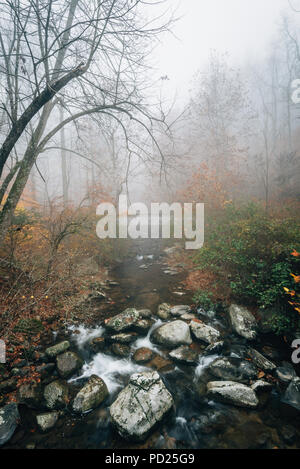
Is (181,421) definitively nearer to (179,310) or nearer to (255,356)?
(255,356)

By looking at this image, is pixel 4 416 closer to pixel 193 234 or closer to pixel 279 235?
pixel 279 235

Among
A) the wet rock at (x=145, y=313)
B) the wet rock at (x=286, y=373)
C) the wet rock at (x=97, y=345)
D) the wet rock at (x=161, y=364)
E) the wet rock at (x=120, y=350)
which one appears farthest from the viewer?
the wet rock at (x=145, y=313)

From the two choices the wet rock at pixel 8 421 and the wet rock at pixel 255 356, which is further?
the wet rock at pixel 255 356

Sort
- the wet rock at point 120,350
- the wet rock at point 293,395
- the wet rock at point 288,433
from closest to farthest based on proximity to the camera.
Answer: the wet rock at point 288,433, the wet rock at point 293,395, the wet rock at point 120,350

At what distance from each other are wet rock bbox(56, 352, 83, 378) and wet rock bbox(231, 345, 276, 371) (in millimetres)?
3154

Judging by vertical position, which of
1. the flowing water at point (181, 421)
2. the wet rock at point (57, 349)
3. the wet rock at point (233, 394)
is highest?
the wet rock at point (57, 349)

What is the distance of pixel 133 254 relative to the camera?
1120 cm

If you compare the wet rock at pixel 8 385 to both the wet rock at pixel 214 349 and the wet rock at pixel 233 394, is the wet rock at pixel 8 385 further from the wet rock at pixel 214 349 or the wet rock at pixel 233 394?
the wet rock at pixel 214 349

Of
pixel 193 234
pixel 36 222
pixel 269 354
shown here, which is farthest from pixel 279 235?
pixel 36 222

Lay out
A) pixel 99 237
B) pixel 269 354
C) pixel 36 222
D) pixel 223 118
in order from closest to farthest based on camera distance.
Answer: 1. pixel 269 354
2. pixel 36 222
3. pixel 99 237
4. pixel 223 118

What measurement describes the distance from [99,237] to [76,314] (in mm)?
4660

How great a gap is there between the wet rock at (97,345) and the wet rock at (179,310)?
1959mm

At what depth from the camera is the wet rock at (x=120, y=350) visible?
165 inches

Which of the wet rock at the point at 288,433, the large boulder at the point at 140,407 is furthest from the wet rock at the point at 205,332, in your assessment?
the wet rock at the point at 288,433
